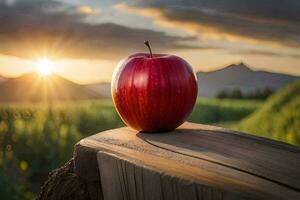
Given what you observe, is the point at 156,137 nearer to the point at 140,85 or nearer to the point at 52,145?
the point at 140,85

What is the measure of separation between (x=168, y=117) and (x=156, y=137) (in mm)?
125

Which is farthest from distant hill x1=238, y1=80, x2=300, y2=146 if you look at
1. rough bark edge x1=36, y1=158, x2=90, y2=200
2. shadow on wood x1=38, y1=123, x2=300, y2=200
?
rough bark edge x1=36, y1=158, x2=90, y2=200

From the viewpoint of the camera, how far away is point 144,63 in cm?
299

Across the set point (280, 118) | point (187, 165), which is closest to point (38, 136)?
point (280, 118)

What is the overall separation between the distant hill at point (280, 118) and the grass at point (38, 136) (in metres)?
1.97

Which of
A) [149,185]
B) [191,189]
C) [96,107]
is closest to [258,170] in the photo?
[191,189]

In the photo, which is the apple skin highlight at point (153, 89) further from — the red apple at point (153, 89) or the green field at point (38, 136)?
the green field at point (38, 136)

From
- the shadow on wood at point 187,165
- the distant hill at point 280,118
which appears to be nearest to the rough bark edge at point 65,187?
the shadow on wood at point 187,165

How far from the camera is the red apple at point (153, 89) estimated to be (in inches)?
117

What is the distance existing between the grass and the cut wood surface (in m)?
2.79

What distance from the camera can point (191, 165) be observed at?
2539 mm

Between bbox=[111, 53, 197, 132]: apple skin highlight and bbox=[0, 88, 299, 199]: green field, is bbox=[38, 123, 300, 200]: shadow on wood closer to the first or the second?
bbox=[111, 53, 197, 132]: apple skin highlight

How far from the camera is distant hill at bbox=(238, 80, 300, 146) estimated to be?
721 centimetres

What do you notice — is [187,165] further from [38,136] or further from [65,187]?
[38,136]
